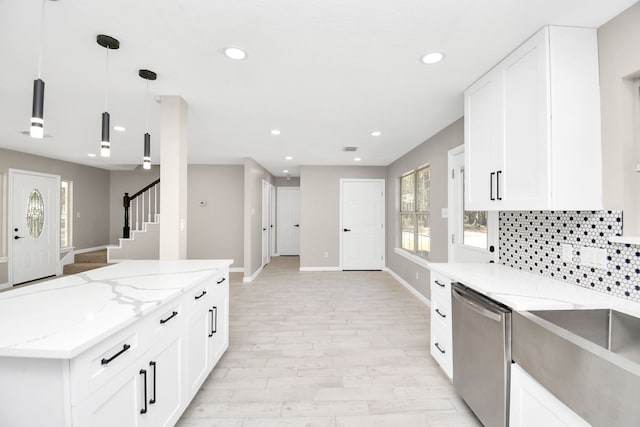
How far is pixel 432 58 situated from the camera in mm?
1933

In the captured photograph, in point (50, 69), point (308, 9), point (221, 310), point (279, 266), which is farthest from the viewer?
point (279, 266)

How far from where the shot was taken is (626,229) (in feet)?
4.85

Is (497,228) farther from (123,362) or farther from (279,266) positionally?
(279,266)

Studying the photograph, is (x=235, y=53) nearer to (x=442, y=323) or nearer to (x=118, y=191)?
(x=442, y=323)

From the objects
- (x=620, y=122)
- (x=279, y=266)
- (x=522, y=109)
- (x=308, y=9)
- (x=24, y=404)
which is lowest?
(x=279, y=266)

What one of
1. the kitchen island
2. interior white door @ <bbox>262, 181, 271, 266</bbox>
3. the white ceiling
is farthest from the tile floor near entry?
interior white door @ <bbox>262, 181, 271, 266</bbox>

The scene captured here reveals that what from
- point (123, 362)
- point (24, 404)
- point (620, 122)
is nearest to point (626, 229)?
point (620, 122)

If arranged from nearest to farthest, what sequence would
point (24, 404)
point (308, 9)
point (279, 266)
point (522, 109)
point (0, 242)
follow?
1. point (24, 404)
2. point (308, 9)
3. point (522, 109)
4. point (0, 242)
5. point (279, 266)

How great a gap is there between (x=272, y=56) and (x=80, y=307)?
1.78m

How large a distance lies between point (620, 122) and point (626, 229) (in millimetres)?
561

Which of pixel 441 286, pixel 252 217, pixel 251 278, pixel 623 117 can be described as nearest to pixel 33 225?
pixel 252 217

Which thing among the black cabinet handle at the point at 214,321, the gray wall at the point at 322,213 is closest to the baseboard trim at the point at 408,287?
the gray wall at the point at 322,213

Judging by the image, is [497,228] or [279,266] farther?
[279,266]

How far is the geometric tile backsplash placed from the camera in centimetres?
148
